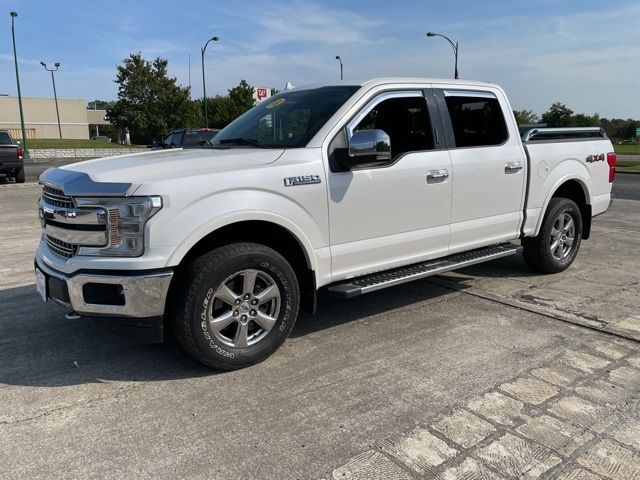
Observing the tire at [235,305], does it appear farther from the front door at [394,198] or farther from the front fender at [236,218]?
the front door at [394,198]

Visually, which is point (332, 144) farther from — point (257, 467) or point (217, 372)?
point (257, 467)

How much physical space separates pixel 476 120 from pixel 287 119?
1.92 metres

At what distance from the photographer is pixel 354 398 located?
326 cm

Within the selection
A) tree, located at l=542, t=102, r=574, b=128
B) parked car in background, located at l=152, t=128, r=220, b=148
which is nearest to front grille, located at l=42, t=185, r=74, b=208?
parked car in background, located at l=152, t=128, r=220, b=148

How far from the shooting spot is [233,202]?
3.43 m

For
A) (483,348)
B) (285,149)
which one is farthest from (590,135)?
(285,149)

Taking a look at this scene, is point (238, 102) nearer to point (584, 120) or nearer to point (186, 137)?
point (186, 137)

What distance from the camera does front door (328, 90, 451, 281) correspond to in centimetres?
400

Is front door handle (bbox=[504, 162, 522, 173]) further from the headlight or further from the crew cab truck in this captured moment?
the headlight

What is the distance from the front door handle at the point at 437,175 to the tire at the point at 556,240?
1793 mm

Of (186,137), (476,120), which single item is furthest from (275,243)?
(186,137)

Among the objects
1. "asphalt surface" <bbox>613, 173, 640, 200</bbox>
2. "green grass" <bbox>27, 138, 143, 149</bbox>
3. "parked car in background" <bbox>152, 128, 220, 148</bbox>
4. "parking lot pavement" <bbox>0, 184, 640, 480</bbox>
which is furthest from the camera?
"green grass" <bbox>27, 138, 143, 149</bbox>

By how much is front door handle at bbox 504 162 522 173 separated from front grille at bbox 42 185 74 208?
382 centimetres

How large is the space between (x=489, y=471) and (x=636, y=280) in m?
4.20
